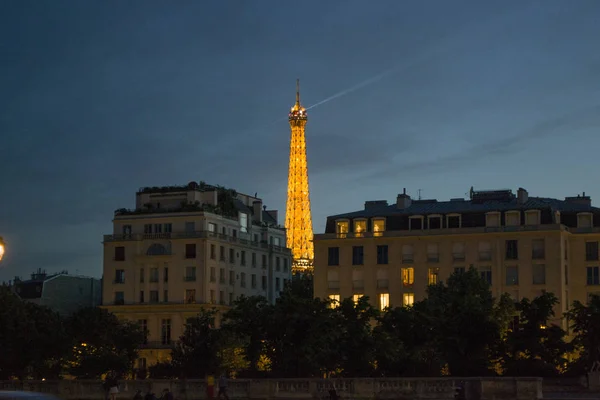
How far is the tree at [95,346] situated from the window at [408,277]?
30319 millimetres

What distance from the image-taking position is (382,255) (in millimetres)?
107125

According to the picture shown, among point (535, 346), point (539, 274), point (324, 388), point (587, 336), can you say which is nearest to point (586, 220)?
point (539, 274)

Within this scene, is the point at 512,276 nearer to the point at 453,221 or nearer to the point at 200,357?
the point at 453,221

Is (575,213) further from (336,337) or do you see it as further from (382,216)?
(336,337)

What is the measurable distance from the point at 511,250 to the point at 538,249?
2.14 metres

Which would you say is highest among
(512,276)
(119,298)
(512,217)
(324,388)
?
(512,217)

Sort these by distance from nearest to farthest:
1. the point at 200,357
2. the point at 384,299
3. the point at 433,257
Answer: the point at 200,357 < the point at 433,257 < the point at 384,299

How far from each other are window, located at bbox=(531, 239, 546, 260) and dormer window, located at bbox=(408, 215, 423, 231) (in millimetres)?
9777

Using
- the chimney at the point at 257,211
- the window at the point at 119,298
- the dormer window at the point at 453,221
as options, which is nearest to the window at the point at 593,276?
the dormer window at the point at 453,221

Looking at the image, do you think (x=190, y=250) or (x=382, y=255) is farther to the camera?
(x=190, y=250)

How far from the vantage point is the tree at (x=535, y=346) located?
66812mm

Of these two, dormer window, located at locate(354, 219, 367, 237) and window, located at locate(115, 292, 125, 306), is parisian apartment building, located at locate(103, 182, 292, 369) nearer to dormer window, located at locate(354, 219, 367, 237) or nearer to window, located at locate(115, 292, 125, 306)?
window, located at locate(115, 292, 125, 306)

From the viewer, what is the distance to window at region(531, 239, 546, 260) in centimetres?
10212

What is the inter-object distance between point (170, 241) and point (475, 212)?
2862 cm
